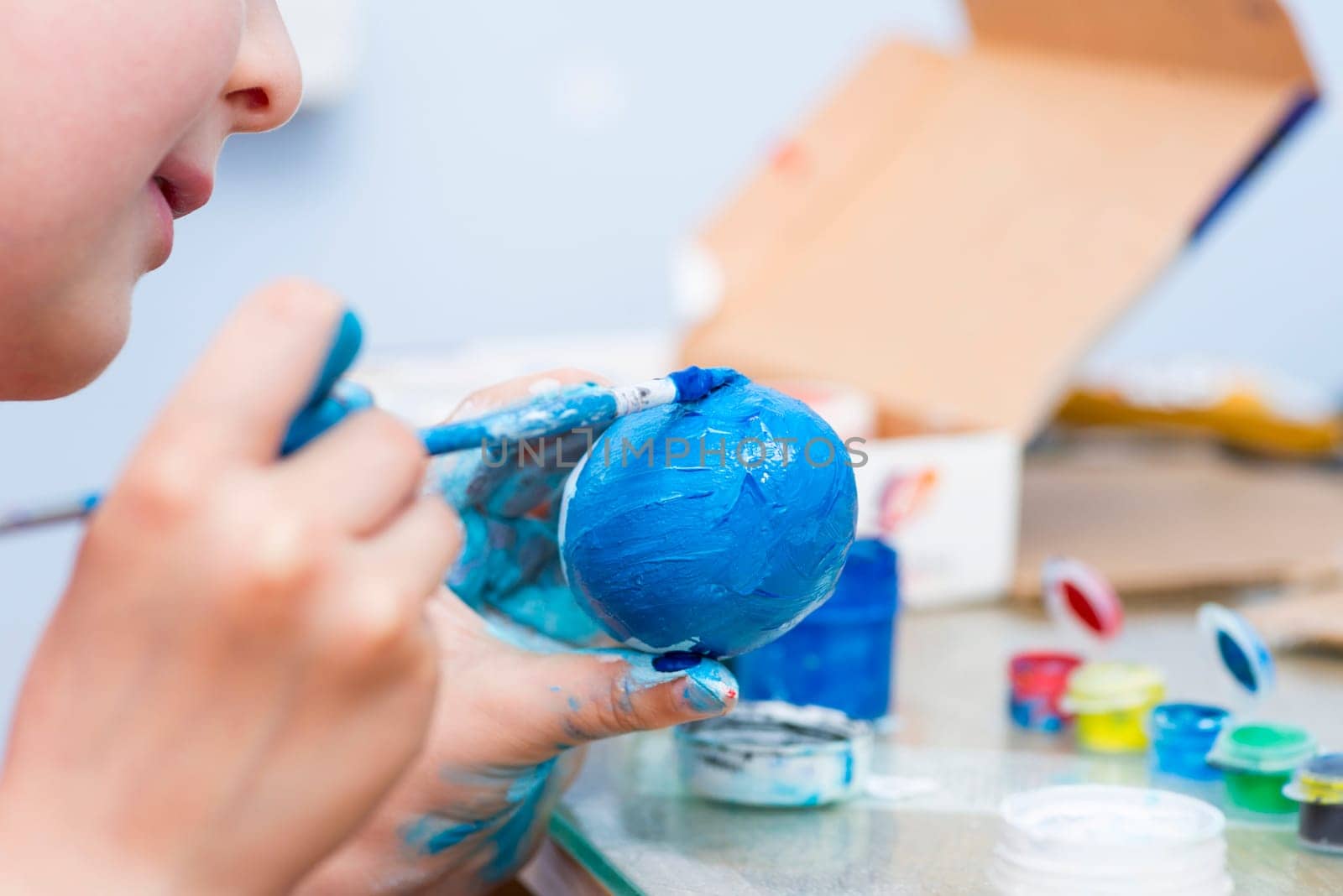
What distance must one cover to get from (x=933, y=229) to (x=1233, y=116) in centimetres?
29

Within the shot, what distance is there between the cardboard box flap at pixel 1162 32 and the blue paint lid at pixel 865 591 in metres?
0.63

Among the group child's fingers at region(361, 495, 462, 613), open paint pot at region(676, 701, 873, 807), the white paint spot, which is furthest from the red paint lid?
the white paint spot

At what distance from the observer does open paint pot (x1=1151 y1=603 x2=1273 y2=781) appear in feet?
2.52

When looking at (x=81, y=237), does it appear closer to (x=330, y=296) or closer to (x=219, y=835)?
(x=330, y=296)

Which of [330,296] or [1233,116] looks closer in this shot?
[330,296]

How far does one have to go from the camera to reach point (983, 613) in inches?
44.3

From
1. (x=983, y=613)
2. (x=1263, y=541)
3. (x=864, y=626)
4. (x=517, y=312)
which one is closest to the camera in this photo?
(x=864, y=626)

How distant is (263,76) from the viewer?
0.63m

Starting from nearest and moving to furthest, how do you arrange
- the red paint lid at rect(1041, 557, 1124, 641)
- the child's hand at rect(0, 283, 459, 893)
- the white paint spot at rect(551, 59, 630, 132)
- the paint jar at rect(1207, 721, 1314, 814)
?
the child's hand at rect(0, 283, 459, 893) → the paint jar at rect(1207, 721, 1314, 814) → the red paint lid at rect(1041, 557, 1124, 641) → the white paint spot at rect(551, 59, 630, 132)

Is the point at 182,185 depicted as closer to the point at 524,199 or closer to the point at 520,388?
the point at 520,388

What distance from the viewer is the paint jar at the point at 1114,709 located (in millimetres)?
816

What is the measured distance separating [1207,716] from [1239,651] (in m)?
0.07

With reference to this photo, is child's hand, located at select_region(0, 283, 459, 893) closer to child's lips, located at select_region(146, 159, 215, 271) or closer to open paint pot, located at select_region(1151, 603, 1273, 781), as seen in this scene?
child's lips, located at select_region(146, 159, 215, 271)

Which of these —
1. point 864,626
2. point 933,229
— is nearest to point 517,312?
point 933,229
